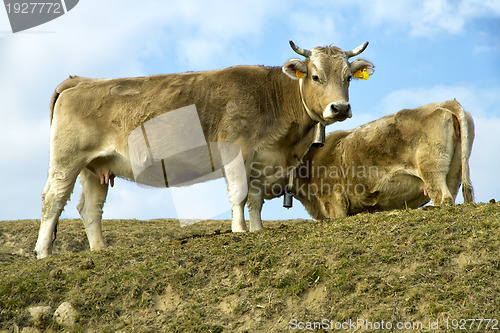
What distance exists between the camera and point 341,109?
11.0m

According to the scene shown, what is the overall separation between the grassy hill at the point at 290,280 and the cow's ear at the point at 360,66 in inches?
119

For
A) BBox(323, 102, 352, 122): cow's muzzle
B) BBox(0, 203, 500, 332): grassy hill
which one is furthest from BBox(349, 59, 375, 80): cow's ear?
BBox(0, 203, 500, 332): grassy hill

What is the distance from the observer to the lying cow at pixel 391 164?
14148 millimetres

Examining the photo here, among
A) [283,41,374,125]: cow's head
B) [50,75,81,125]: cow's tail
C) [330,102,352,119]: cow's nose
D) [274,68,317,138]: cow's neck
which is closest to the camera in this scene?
[330,102,352,119]: cow's nose

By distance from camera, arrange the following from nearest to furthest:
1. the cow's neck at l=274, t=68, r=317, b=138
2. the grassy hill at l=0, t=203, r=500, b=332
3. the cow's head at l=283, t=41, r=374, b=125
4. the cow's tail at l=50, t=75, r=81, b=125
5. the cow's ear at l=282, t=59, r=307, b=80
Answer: the grassy hill at l=0, t=203, r=500, b=332, the cow's head at l=283, t=41, r=374, b=125, the cow's ear at l=282, t=59, r=307, b=80, the cow's neck at l=274, t=68, r=317, b=138, the cow's tail at l=50, t=75, r=81, b=125

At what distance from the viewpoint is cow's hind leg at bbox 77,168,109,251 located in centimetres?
1273

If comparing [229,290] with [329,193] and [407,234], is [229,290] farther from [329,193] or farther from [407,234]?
[329,193]

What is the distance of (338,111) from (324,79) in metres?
0.81

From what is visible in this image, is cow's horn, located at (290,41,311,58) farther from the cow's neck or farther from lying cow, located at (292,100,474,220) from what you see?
lying cow, located at (292,100,474,220)

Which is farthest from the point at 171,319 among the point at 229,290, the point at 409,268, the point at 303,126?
the point at 303,126

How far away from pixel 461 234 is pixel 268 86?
4.64 metres

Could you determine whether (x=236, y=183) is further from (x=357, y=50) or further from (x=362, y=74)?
(x=357, y=50)

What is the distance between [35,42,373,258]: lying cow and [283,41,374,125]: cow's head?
0.06ft

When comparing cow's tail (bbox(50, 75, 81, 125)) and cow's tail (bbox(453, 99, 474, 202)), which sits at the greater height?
cow's tail (bbox(50, 75, 81, 125))
